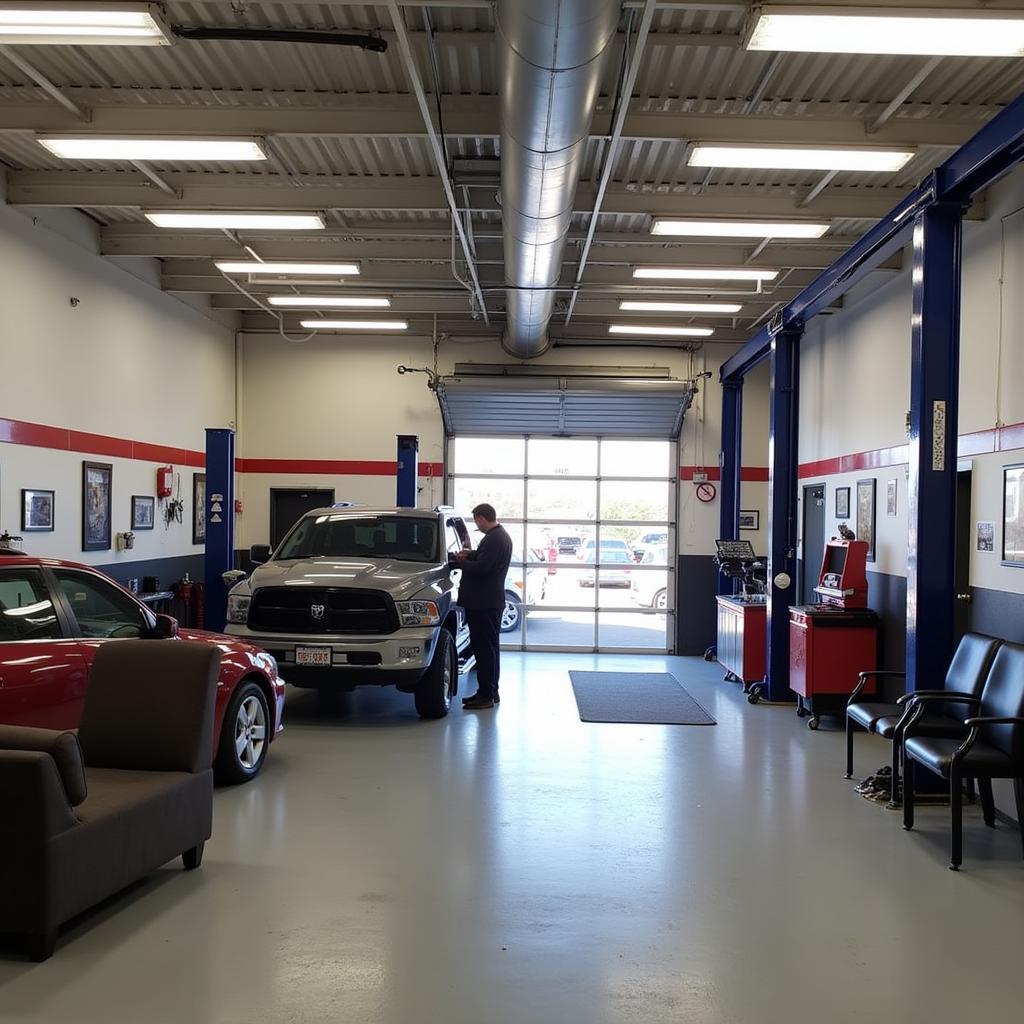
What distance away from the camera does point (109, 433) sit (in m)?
9.23

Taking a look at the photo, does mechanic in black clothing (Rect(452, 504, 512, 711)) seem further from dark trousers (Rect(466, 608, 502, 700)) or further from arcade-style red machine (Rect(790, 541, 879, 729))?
arcade-style red machine (Rect(790, 541, 879, 729))

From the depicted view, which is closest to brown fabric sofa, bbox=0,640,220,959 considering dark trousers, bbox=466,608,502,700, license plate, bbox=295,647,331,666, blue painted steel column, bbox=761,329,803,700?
license plate, bbox=295,647,331,666

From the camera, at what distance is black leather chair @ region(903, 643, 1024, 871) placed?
467cm

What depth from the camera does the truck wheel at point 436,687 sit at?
7.67 meters

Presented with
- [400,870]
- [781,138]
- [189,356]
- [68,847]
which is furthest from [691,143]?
[189,356]

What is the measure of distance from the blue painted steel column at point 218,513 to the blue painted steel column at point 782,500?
18.3ft

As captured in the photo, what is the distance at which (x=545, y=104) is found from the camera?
14.4ft

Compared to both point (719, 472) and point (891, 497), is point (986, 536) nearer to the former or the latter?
point (891, 497)

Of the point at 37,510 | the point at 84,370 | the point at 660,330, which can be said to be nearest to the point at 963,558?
the point at 660,330

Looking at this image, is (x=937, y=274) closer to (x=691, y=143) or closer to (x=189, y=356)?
(x=691, y=143)

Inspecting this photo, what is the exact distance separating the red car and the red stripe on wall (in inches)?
334

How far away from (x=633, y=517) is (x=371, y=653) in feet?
22.4

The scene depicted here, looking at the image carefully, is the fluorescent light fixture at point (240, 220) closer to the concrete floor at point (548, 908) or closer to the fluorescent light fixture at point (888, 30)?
the fluorescent light fixture at point (888, 30)

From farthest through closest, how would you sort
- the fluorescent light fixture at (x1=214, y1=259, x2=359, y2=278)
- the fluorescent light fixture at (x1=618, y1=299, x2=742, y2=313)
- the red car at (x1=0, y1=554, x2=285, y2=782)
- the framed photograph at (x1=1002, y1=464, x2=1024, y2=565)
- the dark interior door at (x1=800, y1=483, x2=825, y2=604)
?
the dark interior door at (x1=800, y1=483, x2=825, y2=604)
the fluorescent light fixture at (x1=618, y1=299, x2=742, y2=313)
the fluorescent light fixture at (x1=214, y1=259, x2=359, y2=278)
the framed photograph at (x1=1002, y1=464, x2=1024, y2=565)
the red car at (x1=0, y1=554, x2=285, y2=782)
